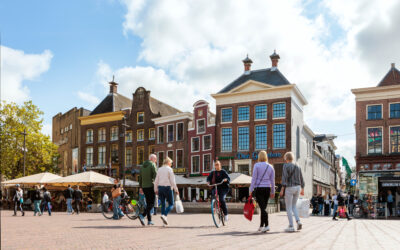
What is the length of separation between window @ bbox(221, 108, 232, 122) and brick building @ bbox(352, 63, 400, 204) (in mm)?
11795

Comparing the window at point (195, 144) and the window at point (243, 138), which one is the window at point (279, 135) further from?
the window at point (195, 144)

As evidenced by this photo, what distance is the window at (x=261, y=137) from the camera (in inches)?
1533

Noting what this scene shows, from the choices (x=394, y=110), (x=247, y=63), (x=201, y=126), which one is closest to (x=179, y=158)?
(x=201, y=126)

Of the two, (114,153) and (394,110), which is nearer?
(394,110)

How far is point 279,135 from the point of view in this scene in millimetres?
38344

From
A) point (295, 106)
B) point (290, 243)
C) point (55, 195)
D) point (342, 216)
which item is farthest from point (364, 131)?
point (290, 243)

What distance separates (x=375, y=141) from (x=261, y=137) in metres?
9.98

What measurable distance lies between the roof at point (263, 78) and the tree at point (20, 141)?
62.5ft

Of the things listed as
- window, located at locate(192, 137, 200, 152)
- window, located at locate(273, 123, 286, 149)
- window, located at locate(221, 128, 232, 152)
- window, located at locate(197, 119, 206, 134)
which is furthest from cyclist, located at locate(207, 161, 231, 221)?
window, located at locate(192, 137, 200, 152)

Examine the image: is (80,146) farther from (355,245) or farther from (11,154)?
(355,245)

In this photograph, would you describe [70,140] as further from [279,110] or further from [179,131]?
[279,110]

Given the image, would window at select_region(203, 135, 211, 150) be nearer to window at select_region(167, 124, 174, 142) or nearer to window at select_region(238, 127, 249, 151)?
window at select_region(238, 127, 249, 151)

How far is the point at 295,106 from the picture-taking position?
132 feet

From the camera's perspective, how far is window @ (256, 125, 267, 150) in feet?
128
